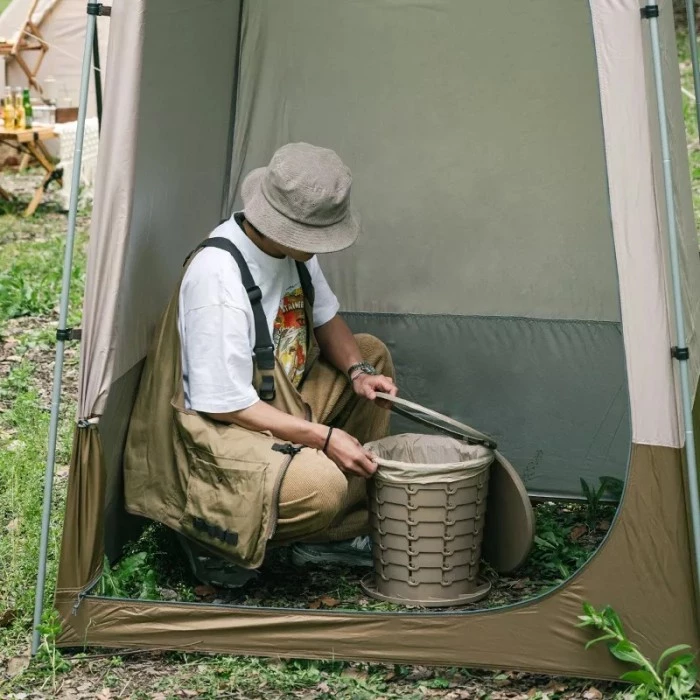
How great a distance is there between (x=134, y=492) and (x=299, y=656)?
0.71m

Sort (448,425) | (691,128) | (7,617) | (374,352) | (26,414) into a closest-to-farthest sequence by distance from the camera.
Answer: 1. (7,617)
2. (448,425)
3. (374,352)
4. (26,414)
5. (691,128)

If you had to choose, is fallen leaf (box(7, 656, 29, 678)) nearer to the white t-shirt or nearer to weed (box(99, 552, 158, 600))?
weed (box(99, 552, 158, 600))

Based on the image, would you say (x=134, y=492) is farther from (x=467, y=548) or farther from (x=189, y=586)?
(x=467, y=548)

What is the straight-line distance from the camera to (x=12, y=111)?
8.88 meters

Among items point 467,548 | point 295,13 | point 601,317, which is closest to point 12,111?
point 295,13

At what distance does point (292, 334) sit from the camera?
12.1 feet

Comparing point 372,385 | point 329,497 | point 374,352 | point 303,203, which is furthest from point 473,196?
point 329,497

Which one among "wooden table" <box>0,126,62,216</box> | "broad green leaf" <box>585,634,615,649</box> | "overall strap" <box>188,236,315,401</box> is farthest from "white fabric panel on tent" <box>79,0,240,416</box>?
"wooden table" <box>0,126,62,216</box>

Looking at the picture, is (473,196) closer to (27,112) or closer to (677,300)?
(677,300)

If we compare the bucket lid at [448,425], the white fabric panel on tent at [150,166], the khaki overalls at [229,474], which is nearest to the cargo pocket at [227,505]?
the khaki overalls at [229,474]

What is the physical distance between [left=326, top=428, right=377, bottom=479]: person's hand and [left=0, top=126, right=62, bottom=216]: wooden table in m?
6.11

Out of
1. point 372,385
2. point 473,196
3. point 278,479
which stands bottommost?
point 278,479

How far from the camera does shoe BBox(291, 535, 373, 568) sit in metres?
3.78

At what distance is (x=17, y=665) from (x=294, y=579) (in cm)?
89
